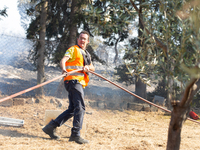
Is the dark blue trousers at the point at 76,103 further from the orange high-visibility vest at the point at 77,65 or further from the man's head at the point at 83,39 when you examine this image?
the man's head at the point at 83,39

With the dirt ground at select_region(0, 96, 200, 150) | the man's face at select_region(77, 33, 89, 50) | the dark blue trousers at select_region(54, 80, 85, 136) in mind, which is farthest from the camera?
the man's face at select_region(77, 33, 89, 50)

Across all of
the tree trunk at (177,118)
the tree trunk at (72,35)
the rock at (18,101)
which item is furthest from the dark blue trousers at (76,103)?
the tree trunk at (72,35)

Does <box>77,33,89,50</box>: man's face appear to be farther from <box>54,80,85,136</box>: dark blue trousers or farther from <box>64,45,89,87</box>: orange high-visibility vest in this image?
<box>54,80,85,136</box>: dark blue trousers

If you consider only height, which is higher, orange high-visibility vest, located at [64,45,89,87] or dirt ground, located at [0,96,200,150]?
orange high-visibility vest, located at [64,45,89,87]

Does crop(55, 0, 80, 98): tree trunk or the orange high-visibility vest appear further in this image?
crop(55, 0, 80, 98): tree trunk

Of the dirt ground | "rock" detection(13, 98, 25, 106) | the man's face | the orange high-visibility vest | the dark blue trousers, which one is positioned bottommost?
the dirt ground

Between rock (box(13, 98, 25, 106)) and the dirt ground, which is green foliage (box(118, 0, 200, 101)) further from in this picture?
rock (box(13, 98, 25, 106))

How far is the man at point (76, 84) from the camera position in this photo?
3.57 m

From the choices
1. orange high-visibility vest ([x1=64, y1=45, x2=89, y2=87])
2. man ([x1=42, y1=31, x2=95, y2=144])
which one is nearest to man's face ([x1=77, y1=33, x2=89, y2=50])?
man ([x1=42, y1=31, x2=95, y2=144])

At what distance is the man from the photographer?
3572 mm

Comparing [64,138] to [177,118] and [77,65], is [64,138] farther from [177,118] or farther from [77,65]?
[177,118]

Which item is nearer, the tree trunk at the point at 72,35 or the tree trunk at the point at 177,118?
the tree trunk at the point at 177,118

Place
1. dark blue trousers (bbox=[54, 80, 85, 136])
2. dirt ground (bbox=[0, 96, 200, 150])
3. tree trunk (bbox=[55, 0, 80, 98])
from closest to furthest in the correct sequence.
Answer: dirt ground (bbox=[0, 96, 200, 150]), dark blue trousers (bbox=[54, 80, 85, 136]), tree trunk (bbox=[55, 0, 80, 98])

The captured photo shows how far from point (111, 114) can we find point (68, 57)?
4.60 m
